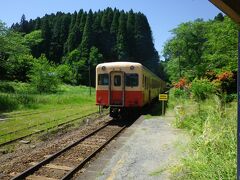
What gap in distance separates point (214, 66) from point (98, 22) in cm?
7822

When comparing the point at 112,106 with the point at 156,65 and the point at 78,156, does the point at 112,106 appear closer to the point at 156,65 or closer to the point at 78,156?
the point at 78,156

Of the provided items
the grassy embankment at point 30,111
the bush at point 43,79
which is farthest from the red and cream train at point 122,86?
the bush at point 43,79

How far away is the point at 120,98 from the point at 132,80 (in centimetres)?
101

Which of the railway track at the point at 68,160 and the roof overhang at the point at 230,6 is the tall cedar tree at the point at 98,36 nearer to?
the railway track at the point at 68,160

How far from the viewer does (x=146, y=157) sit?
8.69 meters

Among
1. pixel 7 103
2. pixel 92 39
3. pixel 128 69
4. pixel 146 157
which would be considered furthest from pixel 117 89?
pixel 92 39

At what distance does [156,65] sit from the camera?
349 ft

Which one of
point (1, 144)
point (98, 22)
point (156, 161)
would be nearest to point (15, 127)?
point (1, 144)

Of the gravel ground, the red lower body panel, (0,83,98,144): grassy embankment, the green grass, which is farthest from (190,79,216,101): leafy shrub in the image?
the green grass

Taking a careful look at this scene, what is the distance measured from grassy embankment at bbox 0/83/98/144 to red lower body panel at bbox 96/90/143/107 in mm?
1904

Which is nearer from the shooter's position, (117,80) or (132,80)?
(132,80)

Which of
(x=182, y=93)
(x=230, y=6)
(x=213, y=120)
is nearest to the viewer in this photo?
(x=230, y=6)

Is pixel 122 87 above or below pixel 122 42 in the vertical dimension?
below

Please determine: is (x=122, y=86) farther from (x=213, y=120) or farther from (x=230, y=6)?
(x=230, y=6)
